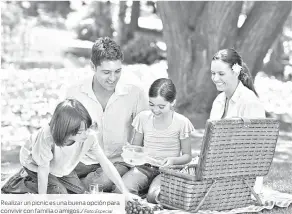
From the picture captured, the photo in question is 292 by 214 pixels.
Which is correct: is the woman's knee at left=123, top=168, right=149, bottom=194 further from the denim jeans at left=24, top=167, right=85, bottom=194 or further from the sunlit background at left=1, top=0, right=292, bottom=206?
the sunlit background at left=1, top=0, right=292, bottom=206

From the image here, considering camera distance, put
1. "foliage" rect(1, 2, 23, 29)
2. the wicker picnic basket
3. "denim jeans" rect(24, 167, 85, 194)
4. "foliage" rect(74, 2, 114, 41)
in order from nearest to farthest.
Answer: the wicker picnic basket → "denim jeans" rect(24, 167, 85, 194) → "foliage" rect(1, 2, 23, 29) → "foliage" rect(74, 2, 114, 41)

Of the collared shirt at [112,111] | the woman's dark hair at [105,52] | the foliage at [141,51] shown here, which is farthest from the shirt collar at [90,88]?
the foliage at [141,51]

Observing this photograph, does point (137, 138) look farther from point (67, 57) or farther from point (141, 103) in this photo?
point (67, 57)

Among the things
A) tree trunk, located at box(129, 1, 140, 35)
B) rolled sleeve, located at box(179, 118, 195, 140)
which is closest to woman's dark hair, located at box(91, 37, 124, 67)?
rolled sleeve, located at box(179, 118, 195, 140)

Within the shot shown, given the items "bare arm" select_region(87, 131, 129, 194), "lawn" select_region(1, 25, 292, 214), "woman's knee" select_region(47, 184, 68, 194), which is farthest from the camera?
"lawn" select_region(1, 25, 292, 214)

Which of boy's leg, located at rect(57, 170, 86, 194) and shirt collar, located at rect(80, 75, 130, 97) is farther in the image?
shirt collar, located at rect(80, 75, 130, 97)

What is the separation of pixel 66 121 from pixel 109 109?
888mm

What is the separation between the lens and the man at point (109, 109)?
4797 mm

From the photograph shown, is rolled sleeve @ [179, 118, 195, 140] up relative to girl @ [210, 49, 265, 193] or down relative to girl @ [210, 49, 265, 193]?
down

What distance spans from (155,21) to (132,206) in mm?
15907

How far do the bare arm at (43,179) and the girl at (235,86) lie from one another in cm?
139

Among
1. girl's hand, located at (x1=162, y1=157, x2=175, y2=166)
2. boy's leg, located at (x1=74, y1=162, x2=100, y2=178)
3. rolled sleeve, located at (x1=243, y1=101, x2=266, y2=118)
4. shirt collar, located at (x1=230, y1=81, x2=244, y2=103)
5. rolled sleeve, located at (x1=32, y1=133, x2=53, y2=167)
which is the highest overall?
shirt collar, located at (x1=230, y1=81, x2=244, y2=103)

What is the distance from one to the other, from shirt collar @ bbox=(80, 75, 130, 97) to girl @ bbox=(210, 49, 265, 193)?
0.73 metres

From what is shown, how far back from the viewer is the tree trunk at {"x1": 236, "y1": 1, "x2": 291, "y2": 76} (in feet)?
26.1
